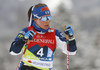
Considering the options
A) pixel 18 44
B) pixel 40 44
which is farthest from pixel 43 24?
pixel 18 44

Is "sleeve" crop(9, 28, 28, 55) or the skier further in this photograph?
the skier

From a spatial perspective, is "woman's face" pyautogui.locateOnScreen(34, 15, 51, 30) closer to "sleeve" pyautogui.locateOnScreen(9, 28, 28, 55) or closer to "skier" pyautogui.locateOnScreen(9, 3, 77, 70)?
"skier" pyautogui.locateOnScreen(9, 3, 77, 70)

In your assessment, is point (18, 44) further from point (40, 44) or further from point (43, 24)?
point (43, 24)

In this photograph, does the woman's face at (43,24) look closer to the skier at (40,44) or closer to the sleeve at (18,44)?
the skier at (40,44)

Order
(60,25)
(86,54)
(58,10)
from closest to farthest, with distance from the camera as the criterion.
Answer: (60,25)
(58,10)
(86,54)

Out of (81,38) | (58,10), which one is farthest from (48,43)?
(81,38)

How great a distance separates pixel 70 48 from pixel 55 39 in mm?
335

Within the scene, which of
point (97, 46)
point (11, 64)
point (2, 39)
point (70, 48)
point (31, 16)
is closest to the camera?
point (70, 48)

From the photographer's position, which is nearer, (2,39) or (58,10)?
(58,10)

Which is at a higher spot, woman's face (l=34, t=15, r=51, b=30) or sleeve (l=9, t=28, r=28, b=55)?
woman's face (l=34, t=15, r=51, b=30)

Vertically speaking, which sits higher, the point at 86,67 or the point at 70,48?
the point at 70,48

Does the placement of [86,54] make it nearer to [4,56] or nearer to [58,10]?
[58,10]

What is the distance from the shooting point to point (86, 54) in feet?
35.0

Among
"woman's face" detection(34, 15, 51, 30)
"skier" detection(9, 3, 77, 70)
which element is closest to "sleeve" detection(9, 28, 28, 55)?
"skier" detection(9, 3, 77, 70)
